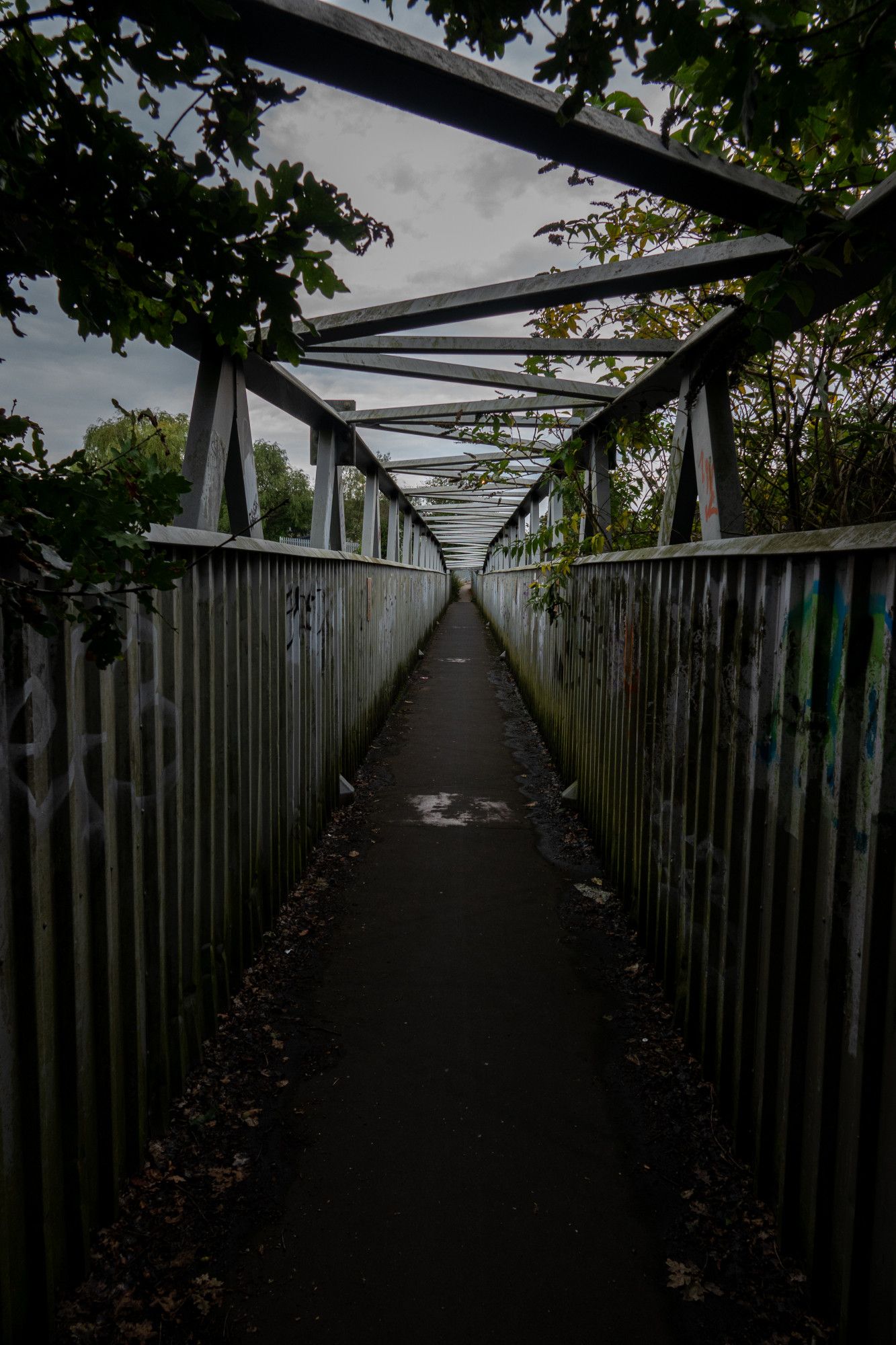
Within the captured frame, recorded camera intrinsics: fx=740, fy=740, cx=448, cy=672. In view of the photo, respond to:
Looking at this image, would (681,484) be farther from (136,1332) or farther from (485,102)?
(136,1332)

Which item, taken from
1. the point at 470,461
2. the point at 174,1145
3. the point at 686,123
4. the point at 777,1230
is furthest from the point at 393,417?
the point at 777,1230

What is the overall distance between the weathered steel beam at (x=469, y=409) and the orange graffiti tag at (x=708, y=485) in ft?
8.95

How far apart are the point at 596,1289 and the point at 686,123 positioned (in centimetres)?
383

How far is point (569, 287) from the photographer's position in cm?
377

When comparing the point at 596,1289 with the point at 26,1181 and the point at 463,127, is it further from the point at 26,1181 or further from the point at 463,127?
the point at 463,127

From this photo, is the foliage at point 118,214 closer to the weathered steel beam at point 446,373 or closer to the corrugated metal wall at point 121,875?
the corrugated metal wall at point 121,875

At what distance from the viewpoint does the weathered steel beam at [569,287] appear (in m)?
3.36

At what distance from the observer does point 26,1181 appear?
196 cm

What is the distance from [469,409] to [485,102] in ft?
16.2

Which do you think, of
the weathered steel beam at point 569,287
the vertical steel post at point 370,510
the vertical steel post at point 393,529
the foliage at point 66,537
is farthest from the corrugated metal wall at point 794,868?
the vertical steel post at point 393,529

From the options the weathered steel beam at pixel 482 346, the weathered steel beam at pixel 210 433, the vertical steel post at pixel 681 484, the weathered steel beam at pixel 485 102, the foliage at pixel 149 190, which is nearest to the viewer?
the foliage at pixel 149 190

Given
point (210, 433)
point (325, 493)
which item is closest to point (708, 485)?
point (210, 433)

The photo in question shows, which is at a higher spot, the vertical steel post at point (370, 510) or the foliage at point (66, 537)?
the vertical steel post at point (370, 510)

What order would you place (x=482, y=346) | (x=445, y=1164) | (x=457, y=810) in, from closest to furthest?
1. (x=445, y=1164)
2. (x=482, y=346)
3. (x=457, y=810)
